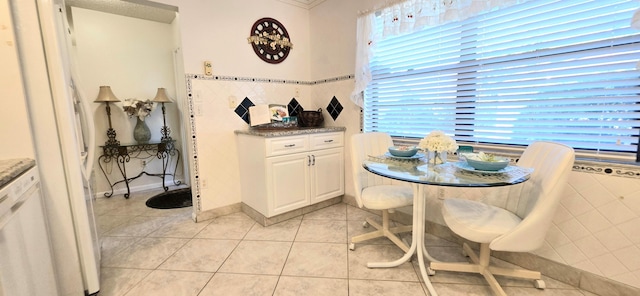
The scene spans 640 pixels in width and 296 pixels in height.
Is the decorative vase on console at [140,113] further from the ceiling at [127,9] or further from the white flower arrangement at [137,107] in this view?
the ceiling at [127,9]

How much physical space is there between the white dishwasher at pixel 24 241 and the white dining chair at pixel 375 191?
1.72 meters

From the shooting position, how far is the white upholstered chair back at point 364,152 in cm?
213

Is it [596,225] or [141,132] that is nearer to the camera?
[596,225]

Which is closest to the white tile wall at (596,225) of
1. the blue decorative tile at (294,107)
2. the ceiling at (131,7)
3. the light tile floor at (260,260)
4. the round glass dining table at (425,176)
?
the light tile floor at (260,260)

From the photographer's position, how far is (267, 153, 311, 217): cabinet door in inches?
97.7

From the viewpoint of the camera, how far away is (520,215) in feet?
5.46

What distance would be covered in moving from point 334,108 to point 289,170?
96cm

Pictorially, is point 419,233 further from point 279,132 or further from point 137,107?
point 137,107

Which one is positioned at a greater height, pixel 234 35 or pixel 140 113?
pixel 234 35

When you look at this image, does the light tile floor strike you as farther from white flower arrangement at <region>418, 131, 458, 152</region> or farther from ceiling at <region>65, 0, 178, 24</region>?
ceiling at <region>65, 0, 178, 24</region>

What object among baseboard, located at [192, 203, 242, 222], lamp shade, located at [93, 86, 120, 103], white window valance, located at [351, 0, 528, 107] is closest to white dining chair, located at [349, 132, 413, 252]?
white window valance, located at [351, 0, 528, 107]

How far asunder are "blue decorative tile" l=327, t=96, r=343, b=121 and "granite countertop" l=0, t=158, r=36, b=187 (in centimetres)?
241

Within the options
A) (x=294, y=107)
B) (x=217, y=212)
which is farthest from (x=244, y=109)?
(x=217, y=212)

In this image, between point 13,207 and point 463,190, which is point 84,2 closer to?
point 13,207
